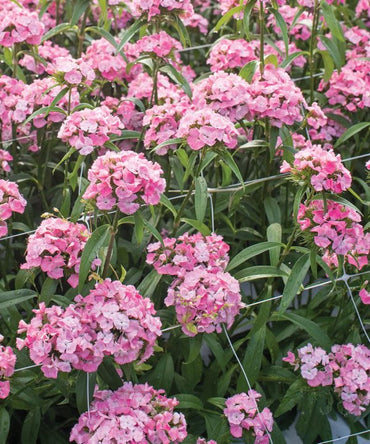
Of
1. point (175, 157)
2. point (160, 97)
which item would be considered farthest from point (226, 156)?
point (160, 97)

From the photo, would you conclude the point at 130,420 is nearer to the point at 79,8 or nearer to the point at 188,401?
the point at 188,401

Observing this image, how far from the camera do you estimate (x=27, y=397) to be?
2.12 metres

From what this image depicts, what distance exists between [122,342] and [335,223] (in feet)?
2.14

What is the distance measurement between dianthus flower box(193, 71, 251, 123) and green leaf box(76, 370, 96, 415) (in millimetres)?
924

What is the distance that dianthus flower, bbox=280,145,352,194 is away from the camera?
1981mm

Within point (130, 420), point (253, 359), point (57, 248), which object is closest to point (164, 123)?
point (57, 248)

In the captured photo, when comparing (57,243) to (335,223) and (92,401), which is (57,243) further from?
(335,223)

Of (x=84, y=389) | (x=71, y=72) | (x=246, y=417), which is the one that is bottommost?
(x=246, y=417)

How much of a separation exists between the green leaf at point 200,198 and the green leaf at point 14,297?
1.73 ft

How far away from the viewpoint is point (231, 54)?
2838 mm

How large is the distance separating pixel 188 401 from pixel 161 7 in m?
1.29

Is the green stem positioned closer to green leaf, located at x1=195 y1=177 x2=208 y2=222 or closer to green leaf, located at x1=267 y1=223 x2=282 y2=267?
green leaf, located at x1=195 y1=177 x2=208 y2=222

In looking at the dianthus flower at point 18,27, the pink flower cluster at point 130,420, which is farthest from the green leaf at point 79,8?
the pink flower cluster at point 130,420

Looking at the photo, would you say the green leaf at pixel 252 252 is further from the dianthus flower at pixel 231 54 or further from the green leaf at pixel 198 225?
the dianthus flower at pixel 231 54
